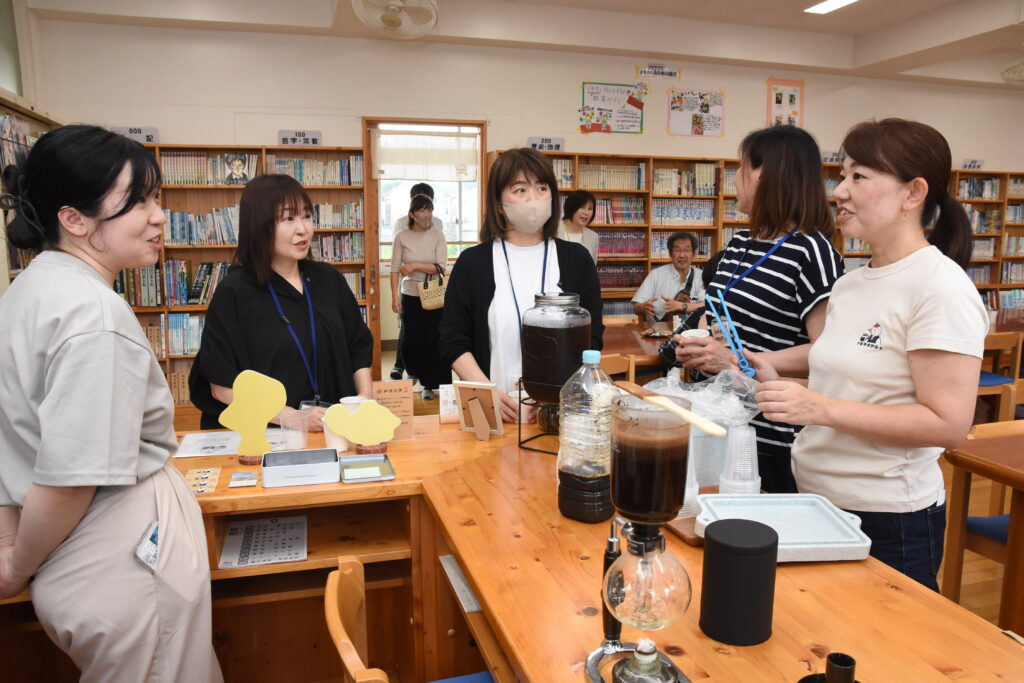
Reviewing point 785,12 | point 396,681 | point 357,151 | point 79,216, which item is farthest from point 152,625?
point 785,12

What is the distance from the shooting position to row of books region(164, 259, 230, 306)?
19.0ft

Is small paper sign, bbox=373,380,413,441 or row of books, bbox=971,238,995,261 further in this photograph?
row of books, bbox=971,238,995,261

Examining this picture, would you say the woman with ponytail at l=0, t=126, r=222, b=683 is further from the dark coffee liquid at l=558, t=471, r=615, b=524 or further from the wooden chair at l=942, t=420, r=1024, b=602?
the wooden chair at l=942, t=420, r=1024, b=602

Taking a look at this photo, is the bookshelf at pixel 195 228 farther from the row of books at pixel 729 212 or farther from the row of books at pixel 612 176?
the row of books at pixel 729 212

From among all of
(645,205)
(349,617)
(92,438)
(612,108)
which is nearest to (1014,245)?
(645,205)

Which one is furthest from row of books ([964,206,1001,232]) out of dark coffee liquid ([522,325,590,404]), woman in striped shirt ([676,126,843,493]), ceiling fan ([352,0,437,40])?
dark coffee liquid ([522,325,590,404])

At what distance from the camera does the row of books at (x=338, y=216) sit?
6152 millimetres

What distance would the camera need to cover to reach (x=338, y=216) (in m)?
6.21

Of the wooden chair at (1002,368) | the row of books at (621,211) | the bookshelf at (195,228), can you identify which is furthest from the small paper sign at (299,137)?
the wooden chair at (1002,368)

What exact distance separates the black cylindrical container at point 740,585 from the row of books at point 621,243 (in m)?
5.96

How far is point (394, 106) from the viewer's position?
6.20m

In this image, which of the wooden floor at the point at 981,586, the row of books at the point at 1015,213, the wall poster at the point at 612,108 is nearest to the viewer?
the wooden floor at the point at 981,586

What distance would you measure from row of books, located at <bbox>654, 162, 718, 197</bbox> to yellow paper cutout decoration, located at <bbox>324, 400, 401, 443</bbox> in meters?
5.54

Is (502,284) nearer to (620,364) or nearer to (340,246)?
(620,364)
